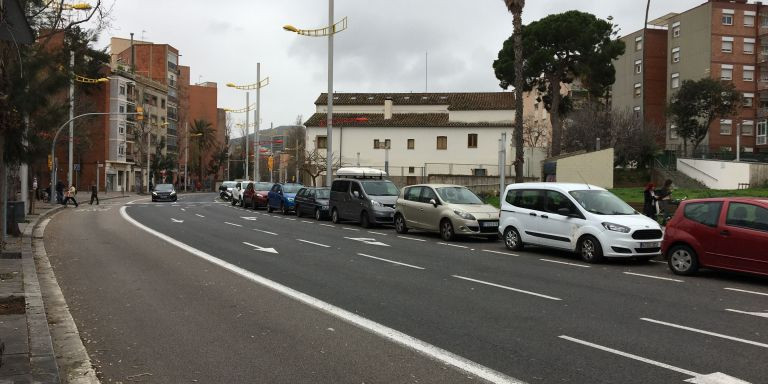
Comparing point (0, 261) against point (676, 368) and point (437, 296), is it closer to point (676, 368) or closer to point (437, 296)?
point (437, 296)

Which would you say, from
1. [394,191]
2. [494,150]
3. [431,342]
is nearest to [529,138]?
[494,150]

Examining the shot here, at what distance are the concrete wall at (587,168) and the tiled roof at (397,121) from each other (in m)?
30.4

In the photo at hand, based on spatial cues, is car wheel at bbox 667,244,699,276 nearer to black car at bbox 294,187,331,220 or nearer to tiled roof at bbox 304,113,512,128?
black car at bbox 294,187,331,220

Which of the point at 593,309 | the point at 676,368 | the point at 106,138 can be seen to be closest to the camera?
the point at 676,368

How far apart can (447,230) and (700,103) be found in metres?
41.9

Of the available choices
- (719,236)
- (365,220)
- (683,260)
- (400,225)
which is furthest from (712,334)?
(365,220)

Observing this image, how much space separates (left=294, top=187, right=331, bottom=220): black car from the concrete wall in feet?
46.5

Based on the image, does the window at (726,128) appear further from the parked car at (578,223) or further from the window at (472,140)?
the parked car at (578,223)

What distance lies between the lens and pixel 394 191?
2428 centimetres

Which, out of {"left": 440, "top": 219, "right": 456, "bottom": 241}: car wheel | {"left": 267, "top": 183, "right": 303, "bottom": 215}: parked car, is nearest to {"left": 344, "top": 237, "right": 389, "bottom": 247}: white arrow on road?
{"left": 440, "top": 219, "right": 456, "bottom": 241}: car wheel

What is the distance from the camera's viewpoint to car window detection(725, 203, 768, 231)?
10759 mm

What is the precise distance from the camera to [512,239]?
16.1 metres

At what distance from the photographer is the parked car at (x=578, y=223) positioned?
1340cm

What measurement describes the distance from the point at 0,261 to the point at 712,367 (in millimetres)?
12465
